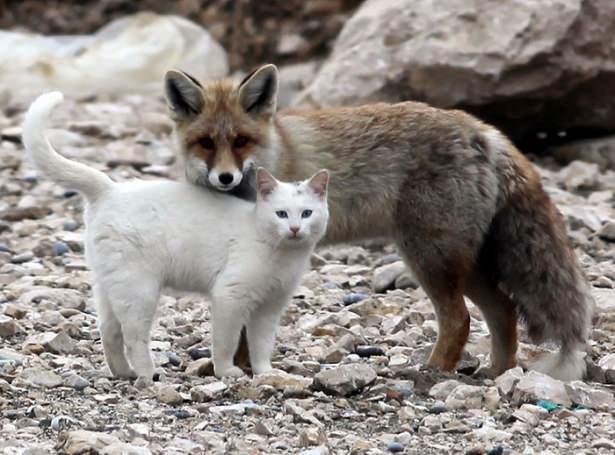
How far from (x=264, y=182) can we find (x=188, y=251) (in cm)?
50

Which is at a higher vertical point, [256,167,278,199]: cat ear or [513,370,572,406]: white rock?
[256,167,278,199]: cat ear

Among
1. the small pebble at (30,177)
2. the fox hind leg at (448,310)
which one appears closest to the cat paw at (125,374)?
the fox hind leg at (448,310)

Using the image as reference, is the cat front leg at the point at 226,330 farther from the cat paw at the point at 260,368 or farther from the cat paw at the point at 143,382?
the cat paw at the point at 143,382

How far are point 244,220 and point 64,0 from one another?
36.3 ft

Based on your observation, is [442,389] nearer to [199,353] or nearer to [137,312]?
[137,312]

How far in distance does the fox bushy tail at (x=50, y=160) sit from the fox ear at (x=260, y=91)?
105 centimetres

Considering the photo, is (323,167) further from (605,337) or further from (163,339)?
(605,337)

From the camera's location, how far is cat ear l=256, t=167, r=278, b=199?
21.6ft

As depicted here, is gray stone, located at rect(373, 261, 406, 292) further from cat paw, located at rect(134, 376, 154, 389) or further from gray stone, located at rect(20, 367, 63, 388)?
gray stone, located at rect(20, 367, 63, 388)

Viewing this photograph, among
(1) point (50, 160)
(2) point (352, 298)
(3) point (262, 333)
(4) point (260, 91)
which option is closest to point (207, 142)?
(4) point (260, 91)

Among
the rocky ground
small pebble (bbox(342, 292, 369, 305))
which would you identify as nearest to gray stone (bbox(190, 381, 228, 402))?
the rocky ground

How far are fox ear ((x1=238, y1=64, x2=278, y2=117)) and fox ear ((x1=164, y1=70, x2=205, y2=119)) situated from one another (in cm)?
24

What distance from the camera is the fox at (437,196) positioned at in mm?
7082

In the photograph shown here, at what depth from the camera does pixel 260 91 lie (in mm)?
7367
